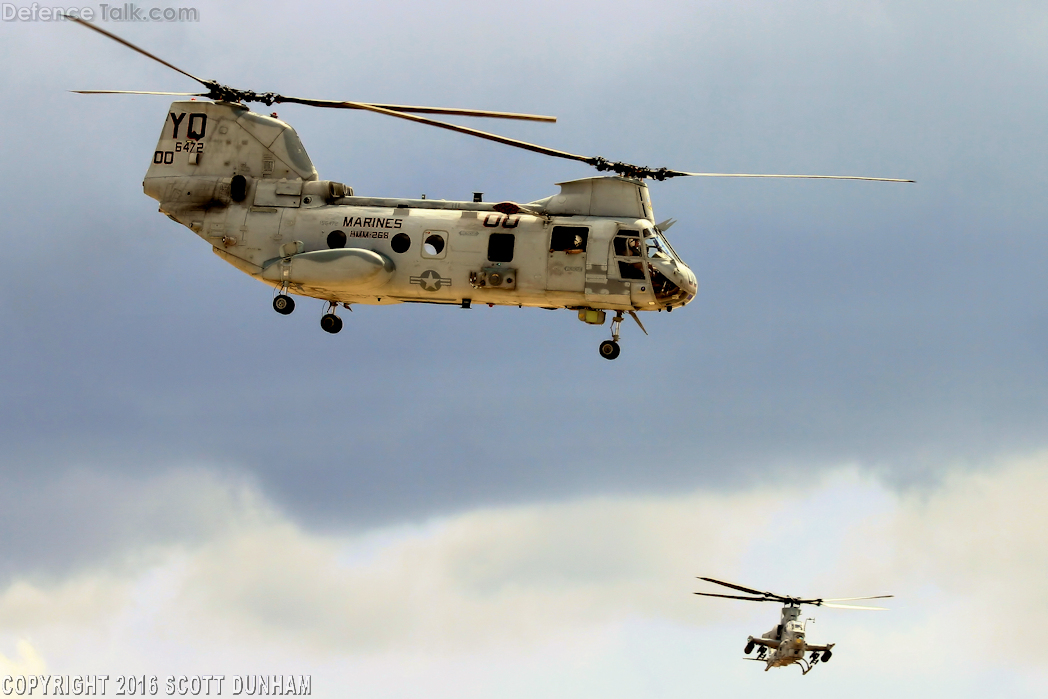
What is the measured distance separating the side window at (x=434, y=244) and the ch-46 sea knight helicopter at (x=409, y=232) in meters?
0.03

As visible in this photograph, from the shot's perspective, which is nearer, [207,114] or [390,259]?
[390,259]

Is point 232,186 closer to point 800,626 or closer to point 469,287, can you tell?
point 469,287

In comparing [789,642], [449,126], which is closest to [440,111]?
[449,126]

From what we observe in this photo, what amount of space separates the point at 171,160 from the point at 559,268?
50.9 ft

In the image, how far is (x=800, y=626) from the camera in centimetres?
7706

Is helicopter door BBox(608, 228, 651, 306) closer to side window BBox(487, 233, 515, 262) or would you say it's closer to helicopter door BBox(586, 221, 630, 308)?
helicopter door BBox(586, 221, 630, 308)

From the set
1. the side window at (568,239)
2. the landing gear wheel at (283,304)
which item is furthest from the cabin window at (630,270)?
the landing gear wheel at (283,304)

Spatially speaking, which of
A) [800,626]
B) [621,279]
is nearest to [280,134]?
[621,279]

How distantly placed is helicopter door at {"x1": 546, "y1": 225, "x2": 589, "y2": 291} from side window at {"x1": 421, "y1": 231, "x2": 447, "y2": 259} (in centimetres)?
367

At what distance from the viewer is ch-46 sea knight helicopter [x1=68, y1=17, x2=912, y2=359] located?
49250 mm

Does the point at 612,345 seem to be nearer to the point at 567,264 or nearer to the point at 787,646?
the point at 567,264

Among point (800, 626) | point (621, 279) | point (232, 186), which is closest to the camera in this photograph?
point (621, 279)

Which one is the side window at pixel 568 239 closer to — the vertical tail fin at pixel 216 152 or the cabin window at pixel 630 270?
the cabin window at pixel 630 270

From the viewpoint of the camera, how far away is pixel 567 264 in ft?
161
